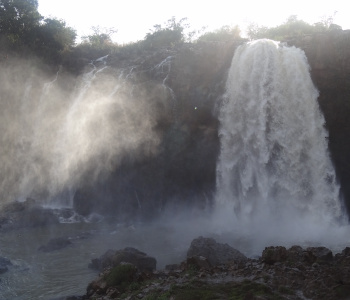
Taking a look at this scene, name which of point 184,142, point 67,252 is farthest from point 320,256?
point 184,142

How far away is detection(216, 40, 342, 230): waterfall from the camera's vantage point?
2045cm

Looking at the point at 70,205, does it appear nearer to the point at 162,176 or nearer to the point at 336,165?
the point at 162,176

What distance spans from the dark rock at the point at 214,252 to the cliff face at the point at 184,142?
30.5 feet

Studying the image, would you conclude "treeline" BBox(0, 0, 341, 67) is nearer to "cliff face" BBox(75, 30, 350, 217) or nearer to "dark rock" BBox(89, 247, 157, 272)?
"cliff face" BBox(75, 30, 350, 217)

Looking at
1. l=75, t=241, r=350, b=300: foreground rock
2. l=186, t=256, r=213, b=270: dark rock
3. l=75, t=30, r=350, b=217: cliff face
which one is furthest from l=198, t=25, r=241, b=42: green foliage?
l=75, t=241, r=350, b=300: foreground rock

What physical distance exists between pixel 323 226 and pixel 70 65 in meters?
23.0

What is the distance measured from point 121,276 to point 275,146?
1273 cm

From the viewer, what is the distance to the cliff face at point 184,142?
79.3 feet

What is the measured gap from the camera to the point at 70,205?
26328 mm

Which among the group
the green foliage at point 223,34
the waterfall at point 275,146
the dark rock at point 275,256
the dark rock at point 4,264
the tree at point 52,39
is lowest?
the dark rock at point 4,264

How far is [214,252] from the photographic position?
46.1 ft

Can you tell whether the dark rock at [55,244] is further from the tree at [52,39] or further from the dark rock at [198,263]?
the tree at [52,39]

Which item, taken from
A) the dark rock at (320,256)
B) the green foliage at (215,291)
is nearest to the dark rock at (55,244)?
the green foliage at (215,291)

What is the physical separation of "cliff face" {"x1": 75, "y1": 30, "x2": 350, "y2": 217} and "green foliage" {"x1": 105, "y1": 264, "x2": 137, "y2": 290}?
12526 millimetres
